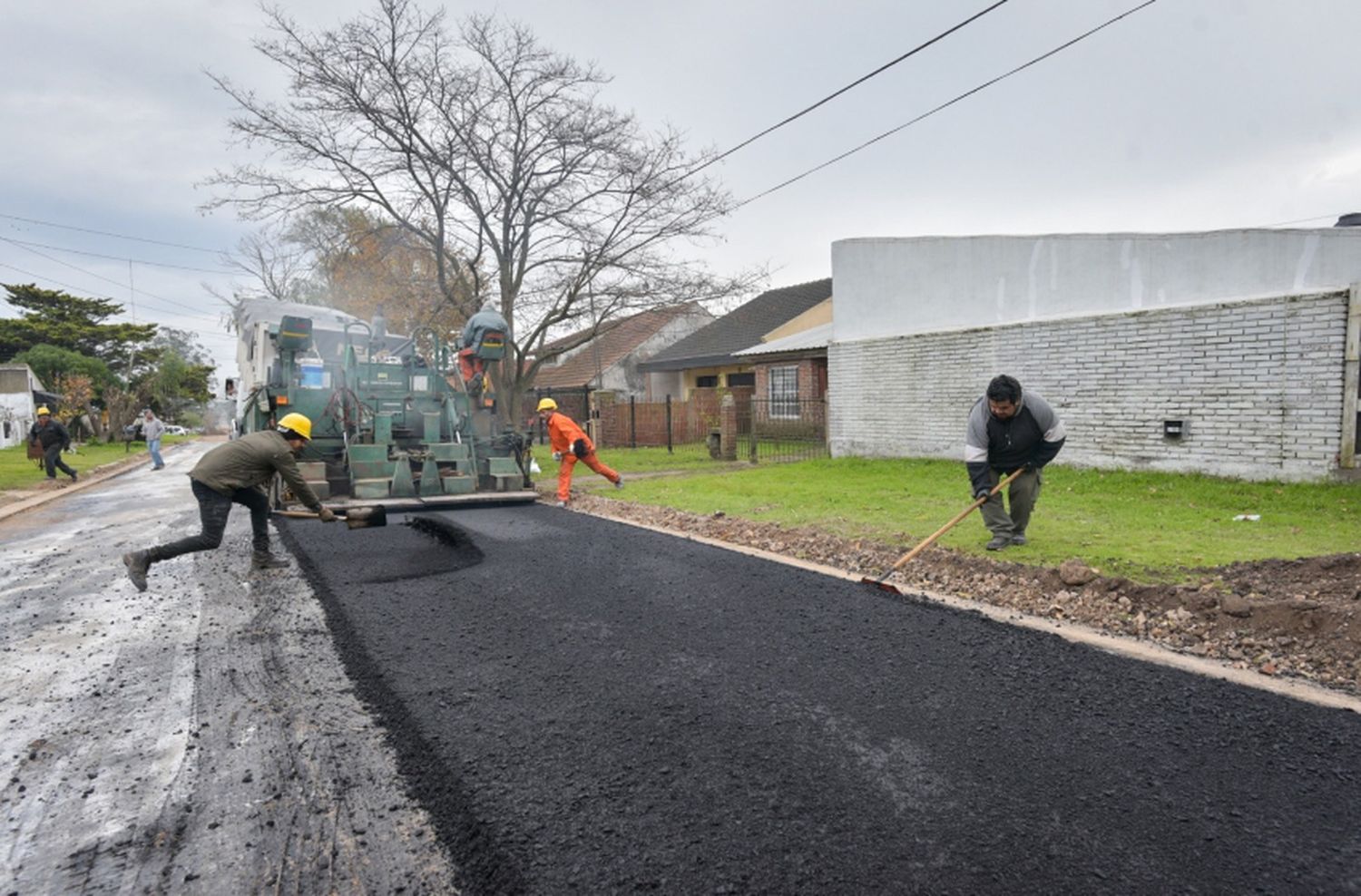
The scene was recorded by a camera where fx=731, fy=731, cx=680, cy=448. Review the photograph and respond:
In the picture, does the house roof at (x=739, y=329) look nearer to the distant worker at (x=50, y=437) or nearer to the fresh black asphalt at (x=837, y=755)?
the distant worker at (x=50, y=437)

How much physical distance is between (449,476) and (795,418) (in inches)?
407

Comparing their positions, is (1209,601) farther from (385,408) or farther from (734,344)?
(734,344)

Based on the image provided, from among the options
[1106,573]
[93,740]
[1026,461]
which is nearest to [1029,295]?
[1026,461]

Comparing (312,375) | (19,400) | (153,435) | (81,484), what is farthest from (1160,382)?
(19,400)

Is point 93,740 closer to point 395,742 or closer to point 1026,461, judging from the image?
point 395,742

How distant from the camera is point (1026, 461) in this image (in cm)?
567

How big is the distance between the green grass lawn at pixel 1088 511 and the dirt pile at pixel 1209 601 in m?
0.37

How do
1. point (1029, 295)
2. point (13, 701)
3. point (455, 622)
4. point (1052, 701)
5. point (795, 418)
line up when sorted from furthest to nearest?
point (795, 418)
point (1029, 295)
point (455, 622)
point (13, 701)
point (1052, 701)

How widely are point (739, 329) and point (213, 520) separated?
20.1 m

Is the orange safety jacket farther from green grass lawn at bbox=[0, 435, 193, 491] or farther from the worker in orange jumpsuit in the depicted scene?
green grass lawn at bbox=[0, 435, 193, 491]

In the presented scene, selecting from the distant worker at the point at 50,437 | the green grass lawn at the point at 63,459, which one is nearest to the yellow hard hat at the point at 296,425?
the distant worker at the point at 50,437

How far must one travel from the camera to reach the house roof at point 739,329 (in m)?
22.8

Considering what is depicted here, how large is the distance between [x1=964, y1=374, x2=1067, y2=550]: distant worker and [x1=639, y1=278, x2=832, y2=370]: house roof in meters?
15.6

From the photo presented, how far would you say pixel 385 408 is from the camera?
934 cm
